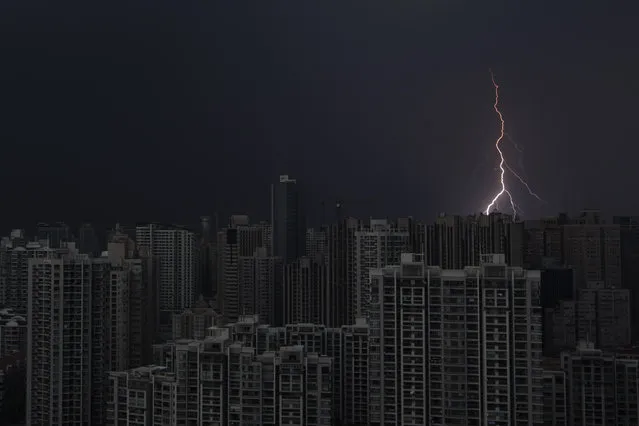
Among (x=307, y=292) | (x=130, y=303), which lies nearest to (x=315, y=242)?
(x=307, y=292)

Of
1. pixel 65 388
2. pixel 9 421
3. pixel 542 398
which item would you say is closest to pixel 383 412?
pixel 542 398

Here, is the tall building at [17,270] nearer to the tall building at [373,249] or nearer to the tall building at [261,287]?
the tall building at [261,287]

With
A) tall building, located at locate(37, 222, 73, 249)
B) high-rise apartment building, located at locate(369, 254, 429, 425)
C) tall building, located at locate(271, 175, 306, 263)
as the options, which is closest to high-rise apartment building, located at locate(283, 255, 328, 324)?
Answer: tall building, located at locate(271, 175, 306, 263)

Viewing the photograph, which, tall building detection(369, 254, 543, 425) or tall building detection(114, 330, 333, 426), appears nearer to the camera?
tall building detection(369, 254, 543, 425)

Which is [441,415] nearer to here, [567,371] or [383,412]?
[383,412]

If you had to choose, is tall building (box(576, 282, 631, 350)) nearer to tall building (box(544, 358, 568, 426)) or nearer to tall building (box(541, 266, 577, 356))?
tall building (box(541, 266, 577, 356))

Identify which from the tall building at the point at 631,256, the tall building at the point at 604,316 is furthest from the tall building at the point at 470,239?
the tall building at the point at 631,256
